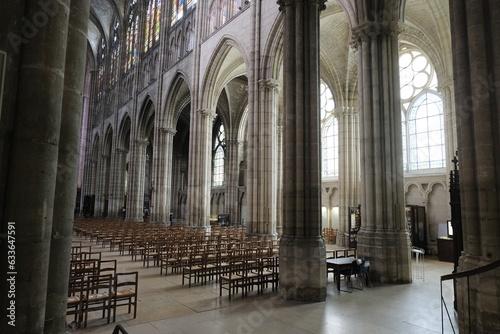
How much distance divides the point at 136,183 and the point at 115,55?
19409 millimetres

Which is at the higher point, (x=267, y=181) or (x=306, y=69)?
(x=306, y=69)

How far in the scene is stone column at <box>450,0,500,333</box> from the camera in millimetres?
4695

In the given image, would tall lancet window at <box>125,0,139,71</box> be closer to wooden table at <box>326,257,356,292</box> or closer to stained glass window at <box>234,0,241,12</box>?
stained glass window at <box>234,0,241,12</box>

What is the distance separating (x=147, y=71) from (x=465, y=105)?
1194 inches

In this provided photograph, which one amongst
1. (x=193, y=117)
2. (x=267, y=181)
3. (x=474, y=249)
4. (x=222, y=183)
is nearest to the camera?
(x=474, y=249)

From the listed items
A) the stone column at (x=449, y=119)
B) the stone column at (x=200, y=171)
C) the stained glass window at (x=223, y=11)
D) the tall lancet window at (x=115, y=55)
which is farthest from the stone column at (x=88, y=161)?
the stone column at (x=449, y=119)

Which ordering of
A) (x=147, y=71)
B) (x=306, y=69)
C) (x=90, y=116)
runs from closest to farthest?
(x=306, y=69), (x=147, y=71), (x=90, y=116)

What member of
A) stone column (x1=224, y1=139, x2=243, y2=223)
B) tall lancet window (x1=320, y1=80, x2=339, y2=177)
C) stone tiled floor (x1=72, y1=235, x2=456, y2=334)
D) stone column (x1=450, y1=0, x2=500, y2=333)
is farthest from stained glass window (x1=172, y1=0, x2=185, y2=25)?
stone column (x1=450, y1=0, x2=500, y2=333)

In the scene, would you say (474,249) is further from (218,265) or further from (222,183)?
(222,183)

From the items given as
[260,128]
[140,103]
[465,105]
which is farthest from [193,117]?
[465,105]

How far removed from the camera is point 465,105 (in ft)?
17.2

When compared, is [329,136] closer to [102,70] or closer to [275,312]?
[275,312]

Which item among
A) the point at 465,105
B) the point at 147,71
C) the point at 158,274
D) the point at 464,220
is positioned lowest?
the point at 158,274

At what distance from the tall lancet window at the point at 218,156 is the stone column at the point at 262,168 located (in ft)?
70.5
